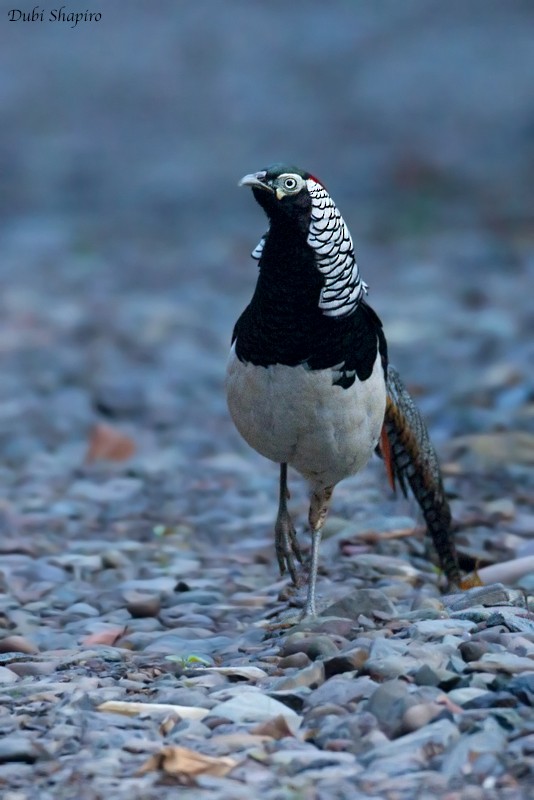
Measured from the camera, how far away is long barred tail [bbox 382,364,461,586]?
604cm

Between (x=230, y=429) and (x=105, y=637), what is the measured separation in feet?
14.0

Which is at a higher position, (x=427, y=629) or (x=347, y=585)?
(x=347, y=585)

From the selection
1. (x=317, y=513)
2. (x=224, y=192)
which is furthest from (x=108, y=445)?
(x=224, y=192)

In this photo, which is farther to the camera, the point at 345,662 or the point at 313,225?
the point at 313,225

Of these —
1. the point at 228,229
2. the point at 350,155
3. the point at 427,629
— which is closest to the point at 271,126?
the point at 350,155

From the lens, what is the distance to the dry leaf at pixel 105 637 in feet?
17.9

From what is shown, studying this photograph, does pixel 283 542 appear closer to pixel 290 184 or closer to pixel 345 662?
pixel 345 662

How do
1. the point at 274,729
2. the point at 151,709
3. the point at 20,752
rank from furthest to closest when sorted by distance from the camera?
the point at 151,709 → the point at 274,729 → the point at 20,752

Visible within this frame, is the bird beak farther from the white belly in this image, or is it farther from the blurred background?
the blurred background

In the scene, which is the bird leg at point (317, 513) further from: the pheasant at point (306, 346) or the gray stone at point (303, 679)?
the gray stone at point (303, 679)

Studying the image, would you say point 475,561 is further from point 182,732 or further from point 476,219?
point 476,219

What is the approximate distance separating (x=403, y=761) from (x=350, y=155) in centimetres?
1432

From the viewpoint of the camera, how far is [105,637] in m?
5.48

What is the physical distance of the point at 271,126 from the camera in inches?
715
